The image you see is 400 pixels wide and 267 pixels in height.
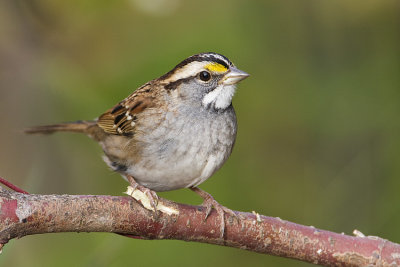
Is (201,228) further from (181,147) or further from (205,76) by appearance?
(205,76)

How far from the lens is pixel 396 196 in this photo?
4.55 m

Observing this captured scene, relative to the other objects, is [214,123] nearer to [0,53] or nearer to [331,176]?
[331,176]

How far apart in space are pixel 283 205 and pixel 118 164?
1.22 metres

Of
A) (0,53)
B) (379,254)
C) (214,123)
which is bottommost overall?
(379,254)

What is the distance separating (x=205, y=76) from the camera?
3854mm

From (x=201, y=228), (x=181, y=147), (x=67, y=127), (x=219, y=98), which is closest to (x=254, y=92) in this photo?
(x=219, y=98)

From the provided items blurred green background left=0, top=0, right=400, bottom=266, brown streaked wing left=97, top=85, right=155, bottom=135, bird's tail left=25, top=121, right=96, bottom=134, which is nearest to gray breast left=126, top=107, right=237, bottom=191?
brown streaked wing left=97, top=85, right=155, bottom=135

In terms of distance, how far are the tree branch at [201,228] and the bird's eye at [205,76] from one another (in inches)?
33.3

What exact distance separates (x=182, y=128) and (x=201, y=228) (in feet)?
2.24

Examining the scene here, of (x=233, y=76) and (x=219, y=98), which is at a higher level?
(x=233, y=76)

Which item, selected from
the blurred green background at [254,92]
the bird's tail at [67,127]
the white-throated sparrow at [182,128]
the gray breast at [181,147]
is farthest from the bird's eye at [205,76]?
the bird's tail at [67,127]

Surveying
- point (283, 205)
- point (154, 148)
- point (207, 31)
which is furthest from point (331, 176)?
point (154, 148)

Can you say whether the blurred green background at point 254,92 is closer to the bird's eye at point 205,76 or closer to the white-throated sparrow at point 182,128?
the white-throated sparrow at point 182,128

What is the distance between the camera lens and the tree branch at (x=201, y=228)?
275 cm
